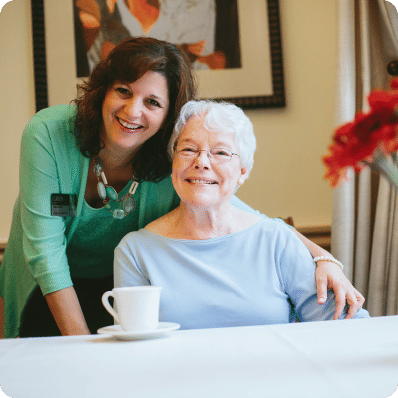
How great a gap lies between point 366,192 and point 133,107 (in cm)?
127

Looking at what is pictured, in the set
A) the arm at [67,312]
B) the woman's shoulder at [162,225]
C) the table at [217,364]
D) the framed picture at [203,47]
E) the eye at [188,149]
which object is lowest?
the arm at [67,312]

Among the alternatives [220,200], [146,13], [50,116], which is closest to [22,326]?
[50,116]

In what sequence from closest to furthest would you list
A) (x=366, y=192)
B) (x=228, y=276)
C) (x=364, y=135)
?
(x=364, y=135) → (x=228, y=276) → (x=366, y=192)

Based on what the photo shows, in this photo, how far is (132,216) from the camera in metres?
1.55

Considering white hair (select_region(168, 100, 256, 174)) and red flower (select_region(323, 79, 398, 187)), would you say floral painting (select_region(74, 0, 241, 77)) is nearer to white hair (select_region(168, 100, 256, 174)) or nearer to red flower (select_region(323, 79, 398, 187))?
white hair (select_region(168, 100, 256, 174))

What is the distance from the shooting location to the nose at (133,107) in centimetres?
134

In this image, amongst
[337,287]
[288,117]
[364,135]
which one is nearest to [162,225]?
[337,287]

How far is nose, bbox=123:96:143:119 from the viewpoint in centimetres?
134

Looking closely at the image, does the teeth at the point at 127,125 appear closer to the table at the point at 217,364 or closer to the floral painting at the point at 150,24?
the table at the point at 217,364

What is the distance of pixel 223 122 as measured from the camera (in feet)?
4.50

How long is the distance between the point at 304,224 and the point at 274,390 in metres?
1.99

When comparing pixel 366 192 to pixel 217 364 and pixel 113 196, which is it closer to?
pixel 113 196

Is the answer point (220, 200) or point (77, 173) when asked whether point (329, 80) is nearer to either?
point (220, 200)

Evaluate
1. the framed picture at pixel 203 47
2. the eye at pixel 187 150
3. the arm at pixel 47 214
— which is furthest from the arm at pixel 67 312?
the framed picture at pixel 203 47
